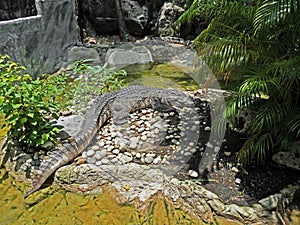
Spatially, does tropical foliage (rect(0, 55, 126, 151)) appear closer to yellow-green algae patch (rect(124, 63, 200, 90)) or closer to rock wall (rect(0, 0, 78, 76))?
rock wall (rect(0, 0, 78, 76))

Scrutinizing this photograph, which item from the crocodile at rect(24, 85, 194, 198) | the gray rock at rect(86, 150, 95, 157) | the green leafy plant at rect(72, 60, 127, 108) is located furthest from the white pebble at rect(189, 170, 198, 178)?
the green leafy plant at rect(72, 60, 127, 108)

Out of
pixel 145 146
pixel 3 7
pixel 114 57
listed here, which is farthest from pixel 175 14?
pixel 145 146

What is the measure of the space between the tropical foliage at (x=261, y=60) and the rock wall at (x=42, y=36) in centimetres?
252

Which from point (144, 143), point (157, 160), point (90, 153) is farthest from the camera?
point (144, 143)

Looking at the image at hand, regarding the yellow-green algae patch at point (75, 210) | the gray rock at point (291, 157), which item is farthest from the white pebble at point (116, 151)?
the gray rock at point (291, 157)

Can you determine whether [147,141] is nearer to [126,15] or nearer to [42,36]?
[42,36]

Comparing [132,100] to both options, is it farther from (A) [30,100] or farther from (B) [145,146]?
(A) [30,100]

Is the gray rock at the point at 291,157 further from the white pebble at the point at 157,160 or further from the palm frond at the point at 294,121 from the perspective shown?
the white pebble at the point at 157,160

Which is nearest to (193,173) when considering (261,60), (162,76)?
(261,60)

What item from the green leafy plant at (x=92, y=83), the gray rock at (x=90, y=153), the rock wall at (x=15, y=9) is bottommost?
the gray rock at (x=90, y=153)

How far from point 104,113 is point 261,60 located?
1804 mm

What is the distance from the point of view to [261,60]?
8.64ft

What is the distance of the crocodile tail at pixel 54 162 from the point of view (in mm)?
2619

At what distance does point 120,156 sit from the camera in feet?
9.94
